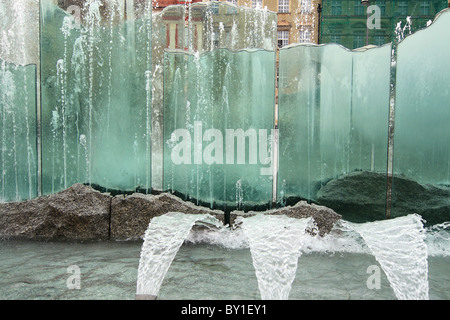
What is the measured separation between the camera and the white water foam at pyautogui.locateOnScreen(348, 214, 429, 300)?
254 cm

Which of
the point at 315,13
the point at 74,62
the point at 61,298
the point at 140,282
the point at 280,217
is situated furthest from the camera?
the point at 315,13

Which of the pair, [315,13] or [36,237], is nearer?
[36,237]

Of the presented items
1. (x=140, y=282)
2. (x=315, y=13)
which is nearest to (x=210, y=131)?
(x=140, y=282)

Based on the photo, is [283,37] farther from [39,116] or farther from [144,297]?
[144,297]

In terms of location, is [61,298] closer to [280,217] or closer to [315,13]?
[280,217]

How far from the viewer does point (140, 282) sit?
261 cm

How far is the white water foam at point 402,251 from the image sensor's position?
8.34 feet

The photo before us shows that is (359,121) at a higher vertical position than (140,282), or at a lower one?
higher

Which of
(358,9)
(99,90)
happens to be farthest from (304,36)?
(99,90)

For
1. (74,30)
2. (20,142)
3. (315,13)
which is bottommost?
(20,142)

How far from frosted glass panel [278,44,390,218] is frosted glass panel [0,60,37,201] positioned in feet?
8.52

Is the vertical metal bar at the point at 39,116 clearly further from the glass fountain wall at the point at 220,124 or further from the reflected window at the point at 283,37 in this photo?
the reflected window at the point at 283,37

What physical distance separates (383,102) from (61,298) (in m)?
3.25

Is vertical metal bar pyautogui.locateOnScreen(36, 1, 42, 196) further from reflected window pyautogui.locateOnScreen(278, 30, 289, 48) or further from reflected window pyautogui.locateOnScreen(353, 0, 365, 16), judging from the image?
reflected window pyautogui.locateOnScreen(353, 0, 365, 16)
